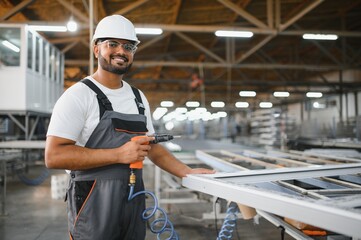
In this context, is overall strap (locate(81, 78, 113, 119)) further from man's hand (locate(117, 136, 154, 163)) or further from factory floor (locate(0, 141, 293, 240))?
factory floor (locate(0, 141, 293, 240))

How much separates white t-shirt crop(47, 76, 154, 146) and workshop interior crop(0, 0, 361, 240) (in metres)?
0.26

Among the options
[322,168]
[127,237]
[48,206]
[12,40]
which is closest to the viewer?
[127,237]

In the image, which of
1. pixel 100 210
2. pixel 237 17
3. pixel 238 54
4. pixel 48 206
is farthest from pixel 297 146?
pixel 100 210

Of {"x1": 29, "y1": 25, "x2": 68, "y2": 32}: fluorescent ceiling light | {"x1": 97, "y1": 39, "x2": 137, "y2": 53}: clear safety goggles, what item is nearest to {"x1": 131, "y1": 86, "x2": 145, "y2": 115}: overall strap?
{"x1": 97, "y1": 39, "x2": 137, "y2": 53}: clear safety goggles

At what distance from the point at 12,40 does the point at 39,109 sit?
201 cm

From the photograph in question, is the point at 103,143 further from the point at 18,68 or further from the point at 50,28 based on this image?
the point at 18,68

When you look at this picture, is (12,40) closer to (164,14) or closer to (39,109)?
(39,109)

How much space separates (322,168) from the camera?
6.94ft

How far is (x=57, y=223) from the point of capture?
17.8ft

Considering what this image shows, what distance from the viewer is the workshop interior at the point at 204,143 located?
1.83 m

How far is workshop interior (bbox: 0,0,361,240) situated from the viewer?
1.83 meters

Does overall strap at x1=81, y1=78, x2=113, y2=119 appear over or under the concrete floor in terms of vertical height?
over

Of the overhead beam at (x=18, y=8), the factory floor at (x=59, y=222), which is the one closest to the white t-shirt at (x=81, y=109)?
the factory floor at (x=59, y=222)

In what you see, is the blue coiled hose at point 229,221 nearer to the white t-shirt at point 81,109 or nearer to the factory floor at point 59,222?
the factory floor at point 59,222
